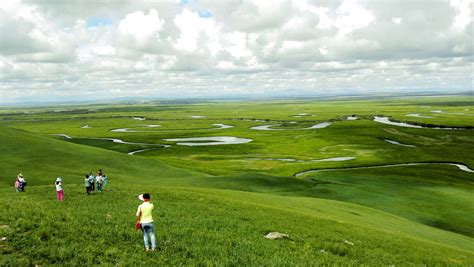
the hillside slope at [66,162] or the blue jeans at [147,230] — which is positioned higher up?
the blue jeans at [147,230]

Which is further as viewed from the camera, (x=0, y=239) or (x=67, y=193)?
(x=67, y=193)

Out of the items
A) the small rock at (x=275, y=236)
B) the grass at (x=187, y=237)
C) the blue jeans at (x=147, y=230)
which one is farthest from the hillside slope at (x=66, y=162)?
the blue jeans at (x=147, y=230)

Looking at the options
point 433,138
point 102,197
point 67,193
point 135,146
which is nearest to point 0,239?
point 102,197

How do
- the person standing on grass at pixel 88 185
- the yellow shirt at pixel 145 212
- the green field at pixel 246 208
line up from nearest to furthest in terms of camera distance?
the yellow shirt at pixel 145 212, the green field at pixel 246 208, the person standing on grass at pixel 88 185

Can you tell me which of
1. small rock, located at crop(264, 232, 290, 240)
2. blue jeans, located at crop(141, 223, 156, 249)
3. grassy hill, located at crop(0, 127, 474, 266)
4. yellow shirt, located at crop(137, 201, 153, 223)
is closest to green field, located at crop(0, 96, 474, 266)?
grassy hill, located at crop(0, 127, 474, 266)

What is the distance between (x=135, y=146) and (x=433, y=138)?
446 feet

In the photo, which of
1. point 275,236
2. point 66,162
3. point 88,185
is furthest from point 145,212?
point 66,162

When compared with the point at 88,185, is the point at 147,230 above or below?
above

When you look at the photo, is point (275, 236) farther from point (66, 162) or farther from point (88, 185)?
point (66, 162)

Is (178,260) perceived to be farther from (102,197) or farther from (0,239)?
(102,197)

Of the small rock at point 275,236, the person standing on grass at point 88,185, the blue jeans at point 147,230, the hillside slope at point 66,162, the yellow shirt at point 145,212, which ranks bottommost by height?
the hillside slope at point 66,162

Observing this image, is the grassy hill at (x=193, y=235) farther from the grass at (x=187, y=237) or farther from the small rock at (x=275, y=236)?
the small rock at (x=275, y=236)

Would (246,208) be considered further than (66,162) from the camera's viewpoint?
No

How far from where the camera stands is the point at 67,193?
37.3 metres
